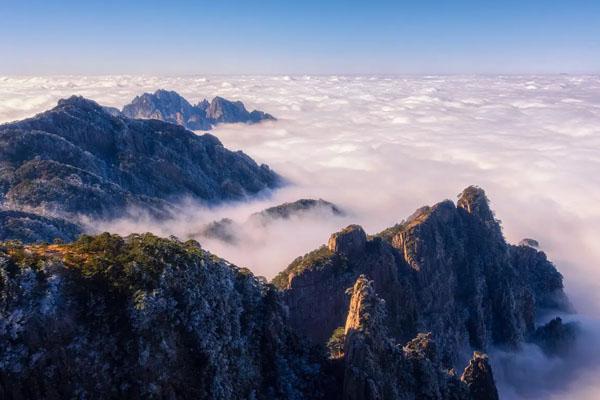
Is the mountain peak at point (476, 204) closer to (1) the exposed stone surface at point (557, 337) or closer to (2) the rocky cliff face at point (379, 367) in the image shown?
(1) the exposed stone surface at point (557, 337)

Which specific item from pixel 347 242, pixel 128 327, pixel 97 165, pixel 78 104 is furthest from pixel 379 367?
pixel 78 104

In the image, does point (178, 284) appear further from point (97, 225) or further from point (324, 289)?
point (97, 225)

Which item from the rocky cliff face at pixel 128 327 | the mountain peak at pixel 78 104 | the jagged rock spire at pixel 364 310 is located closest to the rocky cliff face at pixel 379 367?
the jagged rock spire at pixel 364 310

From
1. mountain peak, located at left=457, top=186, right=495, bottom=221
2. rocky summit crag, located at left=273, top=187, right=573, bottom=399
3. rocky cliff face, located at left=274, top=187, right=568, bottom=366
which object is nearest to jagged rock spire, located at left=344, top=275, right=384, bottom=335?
rocky summit crag, located at left=273, top=187, right=573, bottom=399

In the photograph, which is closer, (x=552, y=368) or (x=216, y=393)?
(x=216, y=393)

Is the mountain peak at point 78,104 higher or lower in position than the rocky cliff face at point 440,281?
higher

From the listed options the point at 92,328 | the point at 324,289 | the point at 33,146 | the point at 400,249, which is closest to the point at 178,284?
the point at 92,328
